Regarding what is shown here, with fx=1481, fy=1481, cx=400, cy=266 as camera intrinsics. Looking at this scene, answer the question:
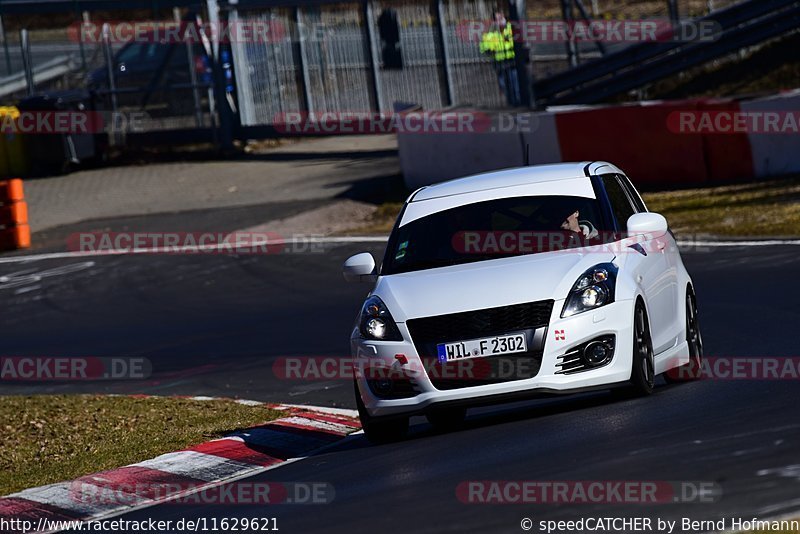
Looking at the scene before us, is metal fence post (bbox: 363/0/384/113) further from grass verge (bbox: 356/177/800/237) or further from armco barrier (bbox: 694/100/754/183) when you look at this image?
armco barrier (bbox: 694/100/754/183)

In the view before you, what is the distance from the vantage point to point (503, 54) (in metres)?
31.5

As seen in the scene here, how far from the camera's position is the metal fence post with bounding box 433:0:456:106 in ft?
106

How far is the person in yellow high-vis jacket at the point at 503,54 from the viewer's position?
31312mm

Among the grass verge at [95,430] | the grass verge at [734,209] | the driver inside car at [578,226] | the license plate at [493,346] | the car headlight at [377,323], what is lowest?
the grass verge at [734,209]

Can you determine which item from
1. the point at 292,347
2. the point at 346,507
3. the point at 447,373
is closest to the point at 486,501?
the point at 346,507

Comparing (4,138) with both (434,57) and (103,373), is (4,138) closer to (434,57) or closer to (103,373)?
(434,57)

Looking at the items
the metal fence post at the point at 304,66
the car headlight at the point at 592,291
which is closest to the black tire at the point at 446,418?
the car headlight at the point at 592,291

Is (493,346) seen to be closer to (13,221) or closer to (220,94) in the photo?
(13,221)

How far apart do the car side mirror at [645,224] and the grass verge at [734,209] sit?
9716 millimetres

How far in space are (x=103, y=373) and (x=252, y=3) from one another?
19.5 metres

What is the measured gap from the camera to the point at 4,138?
33.3 m

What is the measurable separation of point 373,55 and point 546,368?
83.3 feet

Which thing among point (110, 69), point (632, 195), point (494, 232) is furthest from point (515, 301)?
point (110, 69)

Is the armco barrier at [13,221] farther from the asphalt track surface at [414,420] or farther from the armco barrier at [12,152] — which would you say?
the armco barrier at [12,152]
